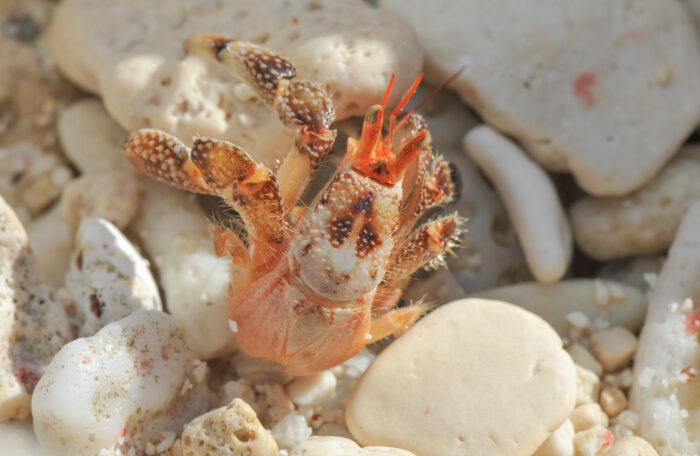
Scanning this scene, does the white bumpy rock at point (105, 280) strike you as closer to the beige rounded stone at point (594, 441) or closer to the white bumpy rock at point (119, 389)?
the white bumpy rock at point (119, 389)

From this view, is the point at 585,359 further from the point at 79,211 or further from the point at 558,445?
the point at 79,211

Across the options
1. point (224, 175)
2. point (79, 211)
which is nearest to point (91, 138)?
point (79, 211)

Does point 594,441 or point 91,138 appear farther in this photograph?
point 91,138

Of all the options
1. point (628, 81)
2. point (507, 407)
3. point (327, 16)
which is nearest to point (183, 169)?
point (327, 16)

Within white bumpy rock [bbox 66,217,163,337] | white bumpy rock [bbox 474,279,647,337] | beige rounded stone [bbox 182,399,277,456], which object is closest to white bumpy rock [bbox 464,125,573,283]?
white bumpy rock [bbox 474,279,647,337]

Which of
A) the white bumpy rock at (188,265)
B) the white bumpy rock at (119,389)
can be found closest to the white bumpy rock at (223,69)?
the white bumpy rock at (188,265)

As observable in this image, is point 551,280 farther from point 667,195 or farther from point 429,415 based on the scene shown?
point 429,415
